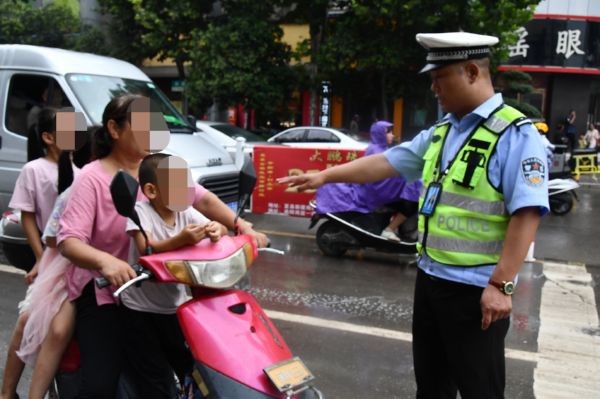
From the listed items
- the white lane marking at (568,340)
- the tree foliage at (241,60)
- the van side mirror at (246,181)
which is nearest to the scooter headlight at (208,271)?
the van side mirror at (246,181)

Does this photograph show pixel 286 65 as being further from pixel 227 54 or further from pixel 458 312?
pixel 458 312

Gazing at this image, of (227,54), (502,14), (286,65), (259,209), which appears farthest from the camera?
(286,65)

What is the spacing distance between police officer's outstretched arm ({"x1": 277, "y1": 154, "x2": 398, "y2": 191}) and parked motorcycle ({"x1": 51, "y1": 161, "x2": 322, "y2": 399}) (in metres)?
0.76

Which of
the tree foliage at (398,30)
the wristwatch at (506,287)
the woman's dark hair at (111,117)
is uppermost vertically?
the tree foliage at (398,30)

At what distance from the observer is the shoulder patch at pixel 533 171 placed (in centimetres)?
219

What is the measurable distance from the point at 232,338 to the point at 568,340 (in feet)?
11.6

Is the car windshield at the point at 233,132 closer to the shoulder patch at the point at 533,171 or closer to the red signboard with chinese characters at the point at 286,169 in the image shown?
the red signboard with chinese characters at the point at 286,169

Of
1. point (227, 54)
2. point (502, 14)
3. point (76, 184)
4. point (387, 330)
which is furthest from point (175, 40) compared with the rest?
point (76, 184)

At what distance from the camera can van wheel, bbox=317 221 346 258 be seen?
7.06m

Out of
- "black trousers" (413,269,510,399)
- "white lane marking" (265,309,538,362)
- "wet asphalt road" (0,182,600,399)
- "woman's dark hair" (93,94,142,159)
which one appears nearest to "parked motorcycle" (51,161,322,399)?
"woman's dark hair" (93,94,142,159)

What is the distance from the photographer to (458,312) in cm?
240

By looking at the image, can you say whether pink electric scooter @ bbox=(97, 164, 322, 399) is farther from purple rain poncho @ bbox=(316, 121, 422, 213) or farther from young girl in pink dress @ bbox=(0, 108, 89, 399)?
purple rain poncho @ bbox=(316, 121, 422, 213)

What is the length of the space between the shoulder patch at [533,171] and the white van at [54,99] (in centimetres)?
498

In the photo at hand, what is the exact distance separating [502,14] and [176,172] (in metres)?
14.5
